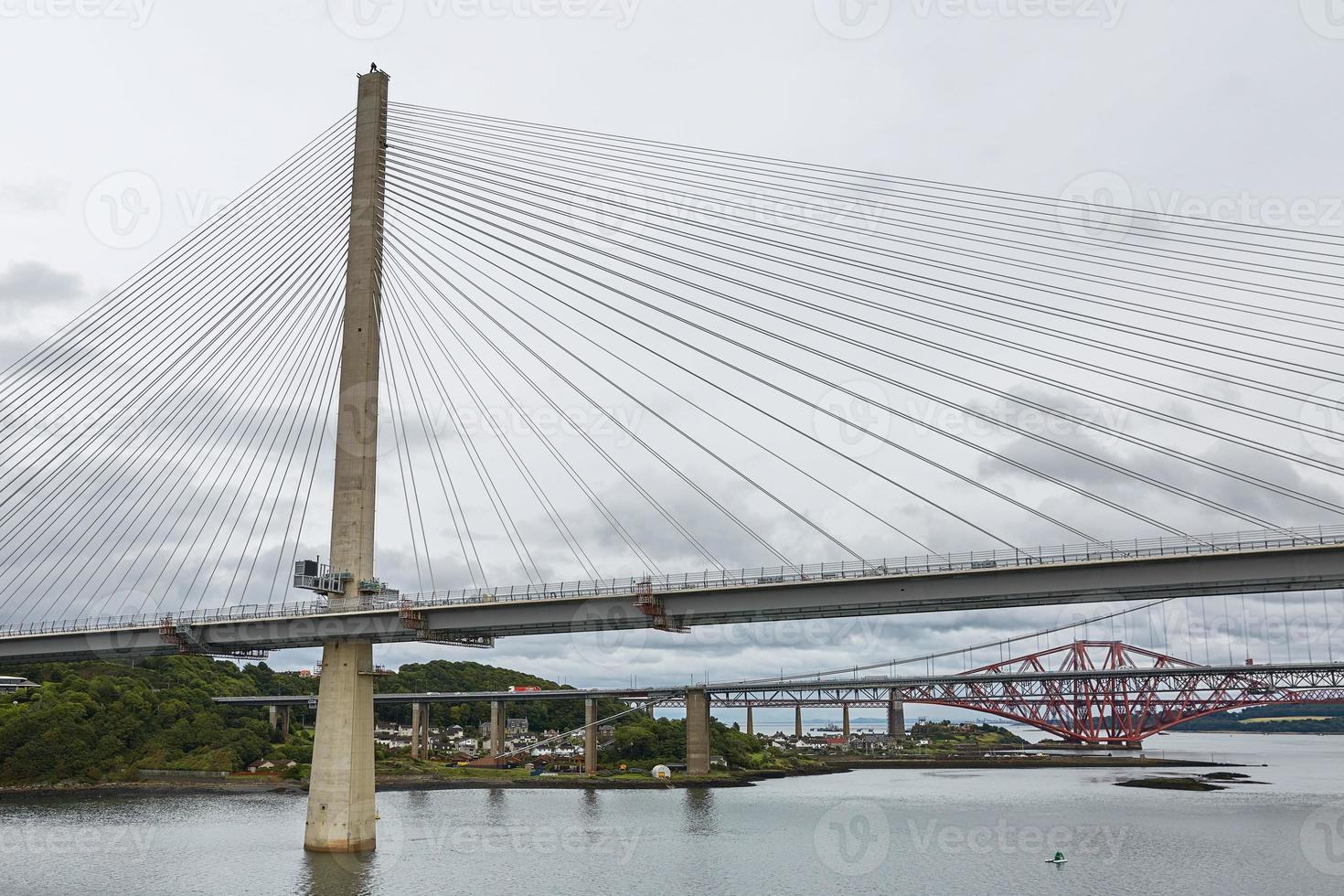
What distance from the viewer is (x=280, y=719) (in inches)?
5517

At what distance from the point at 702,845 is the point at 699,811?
933 inches

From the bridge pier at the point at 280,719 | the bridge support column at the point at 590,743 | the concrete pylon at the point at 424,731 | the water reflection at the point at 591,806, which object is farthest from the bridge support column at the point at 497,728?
the water reflection at the point at 591,806

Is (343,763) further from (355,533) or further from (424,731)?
(424,731)

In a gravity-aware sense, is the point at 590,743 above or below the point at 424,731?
below

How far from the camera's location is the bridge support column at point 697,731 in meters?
126

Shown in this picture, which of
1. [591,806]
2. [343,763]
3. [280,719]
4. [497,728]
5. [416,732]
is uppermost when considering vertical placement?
[343,763]

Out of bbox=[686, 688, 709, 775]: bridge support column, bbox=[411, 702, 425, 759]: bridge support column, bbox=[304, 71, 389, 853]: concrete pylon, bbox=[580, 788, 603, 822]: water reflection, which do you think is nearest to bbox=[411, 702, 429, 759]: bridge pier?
bbox=[411, 702, 425, 759]: bridge support column

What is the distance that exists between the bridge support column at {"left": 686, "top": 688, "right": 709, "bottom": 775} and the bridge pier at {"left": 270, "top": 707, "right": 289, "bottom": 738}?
5168 centimetres

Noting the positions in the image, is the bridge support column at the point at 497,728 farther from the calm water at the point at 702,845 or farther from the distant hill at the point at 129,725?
the calm water at the point at 702,845

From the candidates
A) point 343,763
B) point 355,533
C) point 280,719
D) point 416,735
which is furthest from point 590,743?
point 355,533

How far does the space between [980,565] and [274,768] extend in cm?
9048

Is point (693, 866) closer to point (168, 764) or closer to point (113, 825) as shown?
point (113, 825)

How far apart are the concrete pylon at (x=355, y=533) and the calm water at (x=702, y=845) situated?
2.77 metres

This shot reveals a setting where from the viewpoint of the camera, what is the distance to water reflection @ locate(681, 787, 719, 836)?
2867 inches
